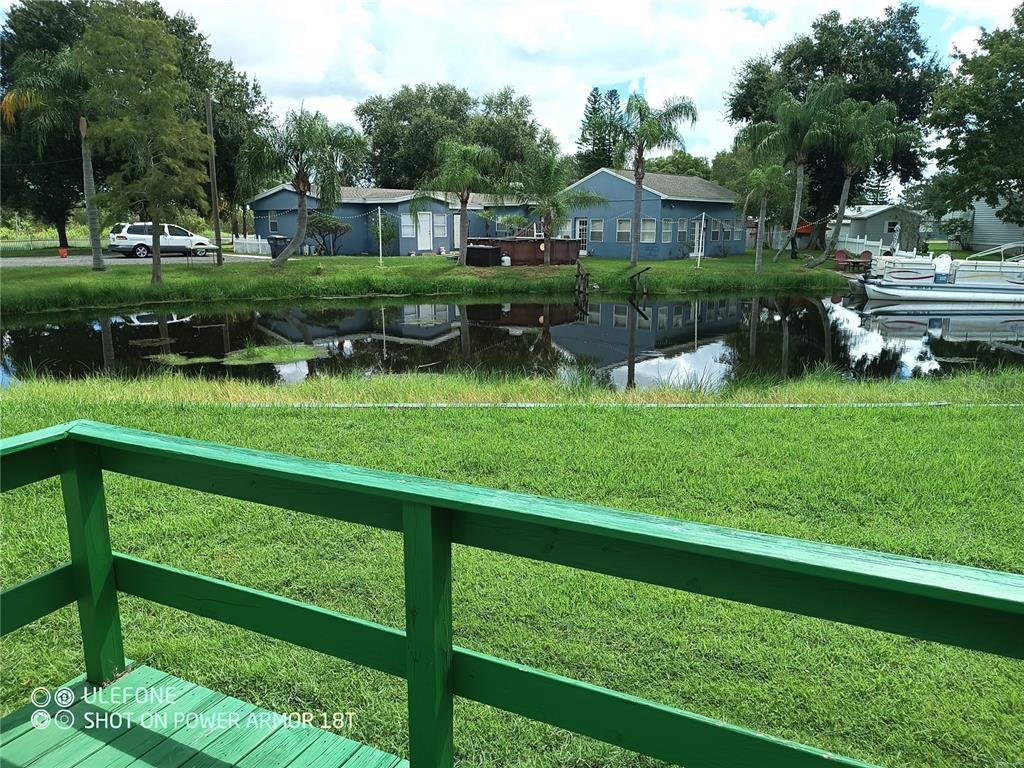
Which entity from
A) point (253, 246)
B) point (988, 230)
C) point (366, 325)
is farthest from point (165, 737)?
point (988, 230)

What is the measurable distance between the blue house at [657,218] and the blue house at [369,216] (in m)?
4.64

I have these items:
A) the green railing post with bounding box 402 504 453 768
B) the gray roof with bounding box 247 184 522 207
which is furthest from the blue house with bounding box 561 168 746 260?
the green railing post with bounding box 402 504 453 768

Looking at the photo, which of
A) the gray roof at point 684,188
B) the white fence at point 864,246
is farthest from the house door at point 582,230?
the white fence at point 864,246

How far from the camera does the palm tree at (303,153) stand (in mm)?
24578

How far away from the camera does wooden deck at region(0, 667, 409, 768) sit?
2.18 meters

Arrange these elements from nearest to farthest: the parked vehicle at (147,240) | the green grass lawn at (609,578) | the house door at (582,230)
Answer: the green grass lawn at (609,578) → the parked vehicle at (147,240) → the house door at (582,230)

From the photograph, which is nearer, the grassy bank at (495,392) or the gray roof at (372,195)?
the grassy bank at (495,392)

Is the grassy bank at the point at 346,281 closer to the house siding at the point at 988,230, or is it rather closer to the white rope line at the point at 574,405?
the white rope line at the point at 574,405

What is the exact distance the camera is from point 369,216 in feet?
111

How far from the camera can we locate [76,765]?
2.14m

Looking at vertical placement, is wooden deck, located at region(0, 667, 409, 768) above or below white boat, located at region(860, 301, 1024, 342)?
above

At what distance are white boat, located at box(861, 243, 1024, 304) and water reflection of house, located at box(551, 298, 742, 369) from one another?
565 centimetres

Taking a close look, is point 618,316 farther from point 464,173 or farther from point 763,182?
point 763,182

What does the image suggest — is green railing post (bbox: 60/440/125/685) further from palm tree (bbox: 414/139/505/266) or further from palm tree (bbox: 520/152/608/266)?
palm tree (bbox: 520/152/608/266)
